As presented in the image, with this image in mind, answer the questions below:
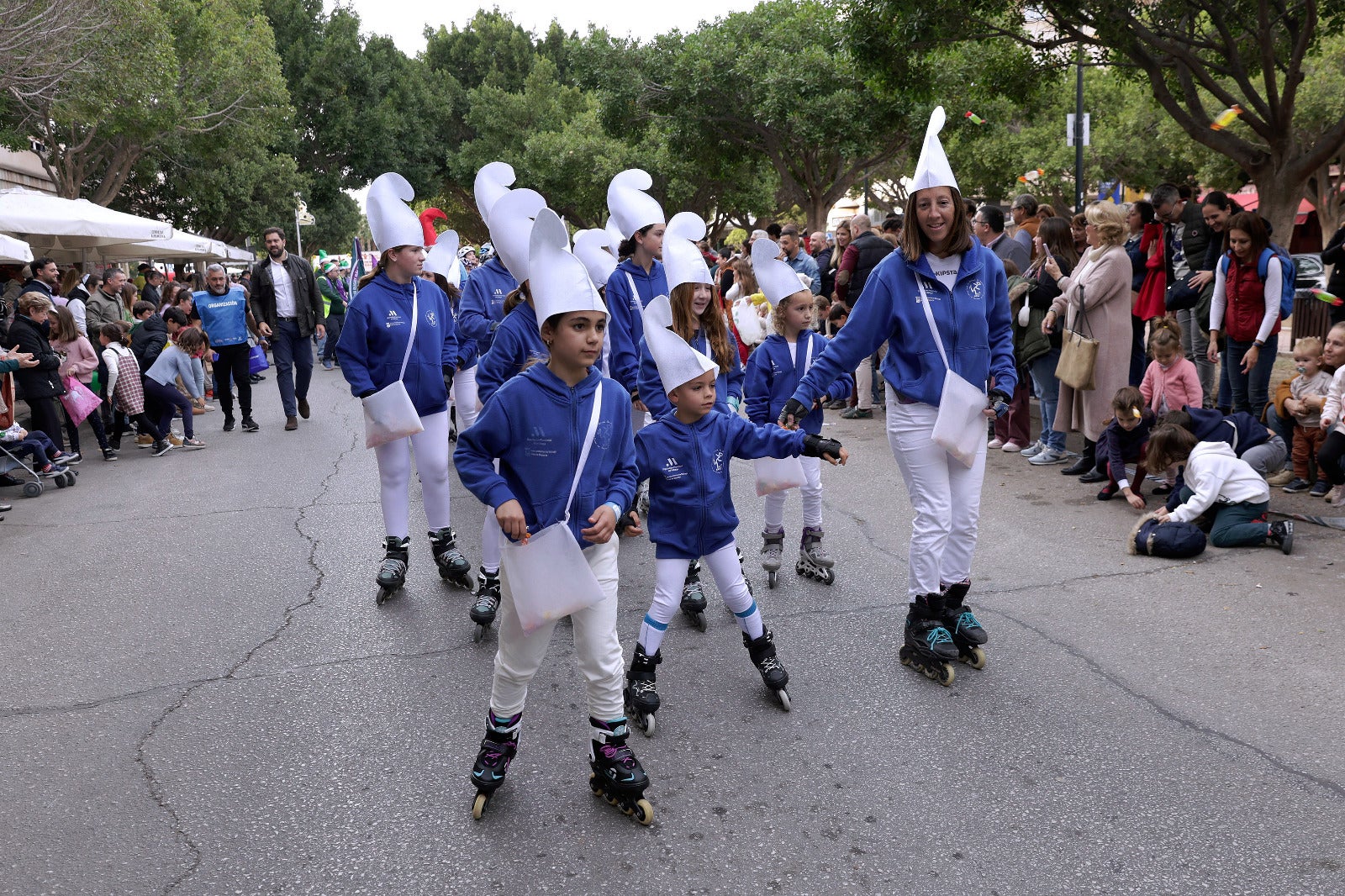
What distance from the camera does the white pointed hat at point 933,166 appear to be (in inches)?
172

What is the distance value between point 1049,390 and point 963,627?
5.02m

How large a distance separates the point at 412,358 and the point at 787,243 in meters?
7.07

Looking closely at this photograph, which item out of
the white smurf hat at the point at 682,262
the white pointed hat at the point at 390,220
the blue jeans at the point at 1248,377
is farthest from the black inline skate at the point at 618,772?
the blue jeans at the point at 1248,377

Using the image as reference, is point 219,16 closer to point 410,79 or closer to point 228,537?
point 410,79

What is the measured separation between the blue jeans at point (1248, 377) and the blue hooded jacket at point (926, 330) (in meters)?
4.72

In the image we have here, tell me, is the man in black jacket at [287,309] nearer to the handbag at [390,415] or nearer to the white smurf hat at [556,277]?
the handbag at [390,415]

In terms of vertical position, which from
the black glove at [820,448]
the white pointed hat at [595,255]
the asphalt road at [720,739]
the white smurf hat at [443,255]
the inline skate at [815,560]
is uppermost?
the white smurf hat at [443,255]

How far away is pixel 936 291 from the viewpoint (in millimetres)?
4445

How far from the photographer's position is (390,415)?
5.57 meters

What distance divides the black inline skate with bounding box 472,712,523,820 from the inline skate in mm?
2733

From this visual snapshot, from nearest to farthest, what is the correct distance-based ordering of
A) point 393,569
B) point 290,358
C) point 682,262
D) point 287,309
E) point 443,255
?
point 682,262 → point 393,569 → point 443,255 → point 287,309 → point 290,358

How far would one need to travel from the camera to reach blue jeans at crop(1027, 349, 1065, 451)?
9.02 m

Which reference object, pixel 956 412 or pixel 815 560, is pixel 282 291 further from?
pixel 956 412

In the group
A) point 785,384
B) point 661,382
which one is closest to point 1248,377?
point 785,384
